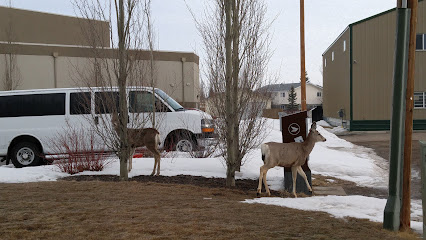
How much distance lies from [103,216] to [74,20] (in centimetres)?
3485

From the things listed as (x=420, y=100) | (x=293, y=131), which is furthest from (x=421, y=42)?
(x=293, y=131)

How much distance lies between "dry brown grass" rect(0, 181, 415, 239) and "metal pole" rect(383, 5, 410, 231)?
25 cm

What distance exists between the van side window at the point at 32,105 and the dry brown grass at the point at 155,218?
206 inches

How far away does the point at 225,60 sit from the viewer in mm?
9617

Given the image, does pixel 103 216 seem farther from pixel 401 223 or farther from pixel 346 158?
pixel 346 158

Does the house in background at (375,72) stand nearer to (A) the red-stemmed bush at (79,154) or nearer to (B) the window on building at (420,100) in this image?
(B) the window on building at (420,100)

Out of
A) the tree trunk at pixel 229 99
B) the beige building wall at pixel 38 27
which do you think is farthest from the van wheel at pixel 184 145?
the beige building wall at pixel 38 27

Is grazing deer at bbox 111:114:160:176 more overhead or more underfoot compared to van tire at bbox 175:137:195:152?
more overhead

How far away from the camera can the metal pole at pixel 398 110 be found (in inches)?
224

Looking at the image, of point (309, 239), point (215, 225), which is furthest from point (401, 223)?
point (215, 225)

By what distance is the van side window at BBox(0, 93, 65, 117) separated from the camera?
13242 millimetres

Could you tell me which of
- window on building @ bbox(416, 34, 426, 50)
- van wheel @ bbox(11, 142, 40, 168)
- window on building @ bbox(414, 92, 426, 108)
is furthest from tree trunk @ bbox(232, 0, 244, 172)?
window on building @ bbox(416, 34, 426, 50)

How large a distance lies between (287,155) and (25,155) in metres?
7.80

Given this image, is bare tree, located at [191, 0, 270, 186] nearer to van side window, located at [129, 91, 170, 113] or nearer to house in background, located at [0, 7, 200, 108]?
van side window, located at [129, 91, 170, 113]
